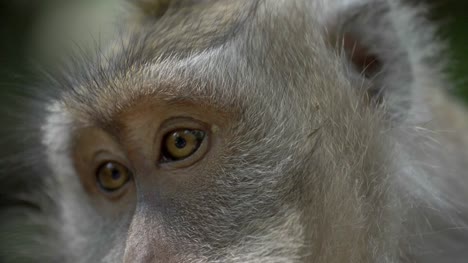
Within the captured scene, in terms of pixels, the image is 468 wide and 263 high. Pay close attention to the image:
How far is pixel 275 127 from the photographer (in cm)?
203

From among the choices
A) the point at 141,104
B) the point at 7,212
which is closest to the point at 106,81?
the point at 141,104

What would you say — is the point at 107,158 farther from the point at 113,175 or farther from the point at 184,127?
the point at 184,127

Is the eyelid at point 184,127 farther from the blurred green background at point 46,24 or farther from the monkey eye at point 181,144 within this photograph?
the blurred green background at point 46,24

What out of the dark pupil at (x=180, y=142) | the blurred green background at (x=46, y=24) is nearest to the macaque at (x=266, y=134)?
the dark pupil at (x=180, y=142)

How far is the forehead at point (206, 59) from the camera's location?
203 cm

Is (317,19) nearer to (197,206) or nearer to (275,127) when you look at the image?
(275,127)

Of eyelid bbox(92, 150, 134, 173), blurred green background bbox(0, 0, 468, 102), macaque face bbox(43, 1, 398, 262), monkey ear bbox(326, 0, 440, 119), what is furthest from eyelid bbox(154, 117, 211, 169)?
blurred green background bbox(0, 0, 468, 102)

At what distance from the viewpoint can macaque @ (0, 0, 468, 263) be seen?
1.98 m

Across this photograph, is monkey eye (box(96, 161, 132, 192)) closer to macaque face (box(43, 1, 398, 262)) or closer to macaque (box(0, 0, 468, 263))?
macaque (box(0, 0, 468, 263))

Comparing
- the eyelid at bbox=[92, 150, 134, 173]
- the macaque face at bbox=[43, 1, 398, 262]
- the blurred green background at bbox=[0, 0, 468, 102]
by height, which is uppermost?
the blurred green background at bbox=[0, 0, 468, 102]

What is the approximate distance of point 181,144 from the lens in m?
2.09

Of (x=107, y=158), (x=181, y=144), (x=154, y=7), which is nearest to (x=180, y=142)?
(x=181, y=144)

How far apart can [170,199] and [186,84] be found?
12.3 inches

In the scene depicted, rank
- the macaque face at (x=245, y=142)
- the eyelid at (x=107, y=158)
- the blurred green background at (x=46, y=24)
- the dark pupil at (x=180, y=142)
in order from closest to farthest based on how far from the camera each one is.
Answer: the macaque face at (x=245, y=142), the dark pupil at (x=180, y=142), the eyelid at (x=107, y=158), the blurred green background at (x=46, y=24)
